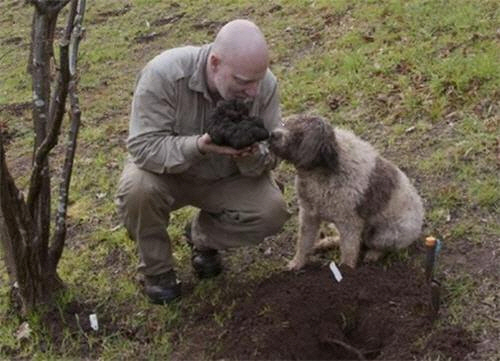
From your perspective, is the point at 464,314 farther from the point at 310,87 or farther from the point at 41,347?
the point at 310,87

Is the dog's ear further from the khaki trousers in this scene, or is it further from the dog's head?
the khaki trousers

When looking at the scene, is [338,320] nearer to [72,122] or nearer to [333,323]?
[333,323]

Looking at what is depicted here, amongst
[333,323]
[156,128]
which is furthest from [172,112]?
[333,323]

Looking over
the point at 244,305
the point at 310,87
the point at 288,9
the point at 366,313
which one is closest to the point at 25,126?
the point at 310,87

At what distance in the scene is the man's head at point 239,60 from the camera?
164 inches

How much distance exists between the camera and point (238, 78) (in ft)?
13.9

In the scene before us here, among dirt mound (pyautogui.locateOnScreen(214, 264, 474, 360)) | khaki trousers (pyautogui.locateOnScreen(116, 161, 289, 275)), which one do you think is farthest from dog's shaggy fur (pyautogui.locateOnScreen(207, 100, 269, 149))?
dirt mound (pyautogui.locateOnScreen(214, 264, 474, 360))

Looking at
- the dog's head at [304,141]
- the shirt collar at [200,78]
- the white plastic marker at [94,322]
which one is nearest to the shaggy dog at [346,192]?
the dog's head at [304,141]

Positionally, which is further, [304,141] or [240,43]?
[304,141]

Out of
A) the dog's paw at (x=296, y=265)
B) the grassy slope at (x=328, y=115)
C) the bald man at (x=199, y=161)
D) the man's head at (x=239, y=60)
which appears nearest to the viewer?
the man's head at (x=239, y=60)

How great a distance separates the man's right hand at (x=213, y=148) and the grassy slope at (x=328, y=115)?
106 cm

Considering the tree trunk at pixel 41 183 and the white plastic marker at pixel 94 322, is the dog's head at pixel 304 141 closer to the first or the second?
the tree trunk at pixel 41 183

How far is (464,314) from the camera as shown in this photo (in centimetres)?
432

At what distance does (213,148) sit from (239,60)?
518 mm
